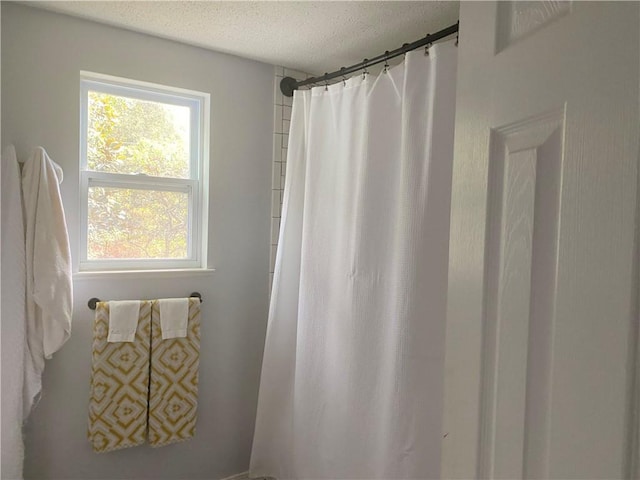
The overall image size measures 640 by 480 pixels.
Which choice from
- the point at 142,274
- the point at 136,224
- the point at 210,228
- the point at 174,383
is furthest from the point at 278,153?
the point at 174,383

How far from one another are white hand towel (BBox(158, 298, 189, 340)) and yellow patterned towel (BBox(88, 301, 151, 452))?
0.21ft

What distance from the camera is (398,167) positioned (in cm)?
162

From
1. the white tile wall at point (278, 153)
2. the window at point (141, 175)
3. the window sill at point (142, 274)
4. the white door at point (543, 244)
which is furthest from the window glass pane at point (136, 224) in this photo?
the white door at point (543, 244)

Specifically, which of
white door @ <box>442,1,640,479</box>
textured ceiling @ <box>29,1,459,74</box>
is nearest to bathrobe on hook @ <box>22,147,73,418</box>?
textured ceiling @ <box>29,1,459,74</box>

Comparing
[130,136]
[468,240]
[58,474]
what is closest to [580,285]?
[468,240]

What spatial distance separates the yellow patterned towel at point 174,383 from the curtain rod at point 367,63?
124cm

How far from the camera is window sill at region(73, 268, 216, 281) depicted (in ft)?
5.99

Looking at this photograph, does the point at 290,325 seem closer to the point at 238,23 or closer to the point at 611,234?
the point at 238,23

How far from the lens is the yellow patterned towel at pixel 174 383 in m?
1.92

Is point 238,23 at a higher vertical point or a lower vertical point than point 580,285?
higher

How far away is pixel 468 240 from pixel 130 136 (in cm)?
180

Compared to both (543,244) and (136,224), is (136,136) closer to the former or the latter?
(136,224)

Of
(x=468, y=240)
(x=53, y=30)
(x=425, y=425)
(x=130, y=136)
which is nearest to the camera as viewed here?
(x=468, y=240)

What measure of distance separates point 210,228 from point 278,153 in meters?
0.57
